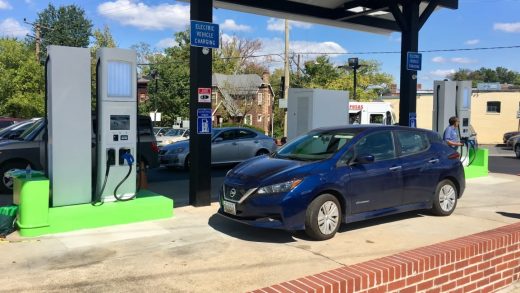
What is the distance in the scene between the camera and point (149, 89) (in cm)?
4691

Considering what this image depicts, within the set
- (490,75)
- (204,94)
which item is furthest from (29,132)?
(490,75)

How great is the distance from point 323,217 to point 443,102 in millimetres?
8457

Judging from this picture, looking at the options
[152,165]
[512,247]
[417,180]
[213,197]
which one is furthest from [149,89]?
[512,247]

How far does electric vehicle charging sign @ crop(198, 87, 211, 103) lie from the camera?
8.55m

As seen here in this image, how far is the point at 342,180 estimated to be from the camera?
654cm

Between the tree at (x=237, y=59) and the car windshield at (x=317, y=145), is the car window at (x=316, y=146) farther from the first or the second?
the tree at (x=237, y=59)

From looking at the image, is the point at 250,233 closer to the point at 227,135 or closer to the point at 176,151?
the point at 176,151

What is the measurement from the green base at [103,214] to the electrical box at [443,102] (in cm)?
881

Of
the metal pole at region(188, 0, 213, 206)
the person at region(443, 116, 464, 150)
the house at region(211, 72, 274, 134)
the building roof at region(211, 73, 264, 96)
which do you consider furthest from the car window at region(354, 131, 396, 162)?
the building roof at region(211, 73, 264, 96)

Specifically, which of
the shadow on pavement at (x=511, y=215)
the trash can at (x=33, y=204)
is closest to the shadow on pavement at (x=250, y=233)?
the trash can at (x=33, y=204)

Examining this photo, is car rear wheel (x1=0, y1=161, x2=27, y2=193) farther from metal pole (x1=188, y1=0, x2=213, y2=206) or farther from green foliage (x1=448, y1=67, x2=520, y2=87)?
green foliage (x1=448, y1=67, x2=520, y2=87)

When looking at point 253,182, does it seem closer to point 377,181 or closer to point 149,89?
point 377,181

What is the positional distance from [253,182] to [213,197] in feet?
12.6

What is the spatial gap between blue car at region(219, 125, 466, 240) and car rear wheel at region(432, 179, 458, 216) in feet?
0.05
